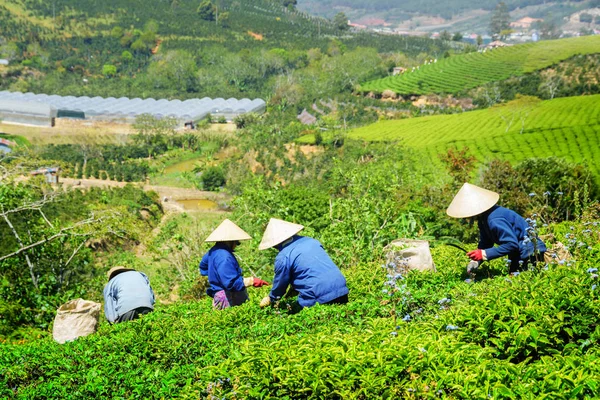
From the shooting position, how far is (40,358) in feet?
16.6

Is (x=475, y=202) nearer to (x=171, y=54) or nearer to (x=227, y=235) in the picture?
(x=227, y=235)

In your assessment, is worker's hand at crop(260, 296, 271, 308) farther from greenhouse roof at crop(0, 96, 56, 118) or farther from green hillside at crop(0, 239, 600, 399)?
greenhouse roof at crop(0, 96, 56, 118)

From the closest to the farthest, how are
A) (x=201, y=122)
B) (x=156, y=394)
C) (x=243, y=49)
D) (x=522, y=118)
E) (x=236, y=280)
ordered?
1. (x=156, y=394)
2. (x=236, y=280)
3. (x=522, y=118)
4. (x=201, y=122)
5. (x=243, y=49)

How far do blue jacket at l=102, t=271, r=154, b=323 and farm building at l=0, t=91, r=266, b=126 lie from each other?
4855 cm

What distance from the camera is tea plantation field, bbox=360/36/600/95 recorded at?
6044 centimetres

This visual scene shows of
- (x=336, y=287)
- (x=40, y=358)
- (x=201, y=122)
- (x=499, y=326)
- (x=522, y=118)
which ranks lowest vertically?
(x=201, y=122)

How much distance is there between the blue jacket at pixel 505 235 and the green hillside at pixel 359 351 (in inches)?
12.3

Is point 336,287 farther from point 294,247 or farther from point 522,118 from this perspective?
point 522,118

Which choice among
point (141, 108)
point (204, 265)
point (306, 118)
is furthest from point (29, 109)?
point (204, 265)

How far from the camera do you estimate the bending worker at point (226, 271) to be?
6.07 meters

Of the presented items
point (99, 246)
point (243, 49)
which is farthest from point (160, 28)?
point (99, 246)

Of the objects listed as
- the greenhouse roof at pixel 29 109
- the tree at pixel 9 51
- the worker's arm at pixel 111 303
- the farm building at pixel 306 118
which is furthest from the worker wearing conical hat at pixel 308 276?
the tree at pixel 9 51

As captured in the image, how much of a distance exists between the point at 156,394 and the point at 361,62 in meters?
71.2

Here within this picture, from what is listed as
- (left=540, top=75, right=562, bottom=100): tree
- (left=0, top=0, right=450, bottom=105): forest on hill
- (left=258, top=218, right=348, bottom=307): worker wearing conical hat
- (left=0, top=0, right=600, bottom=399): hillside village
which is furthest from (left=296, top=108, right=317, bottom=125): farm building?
(left=258, top=218, right=348, bottom=307): worker wearing conical hat
